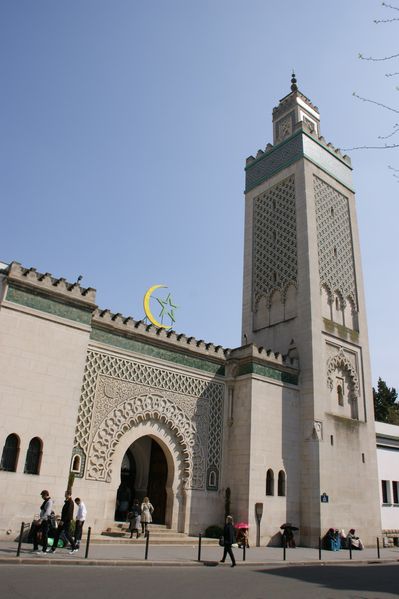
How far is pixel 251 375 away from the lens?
1505 cm

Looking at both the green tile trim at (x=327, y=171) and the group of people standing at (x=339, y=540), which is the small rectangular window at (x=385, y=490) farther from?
the green tile trim at (x=327, y=171)

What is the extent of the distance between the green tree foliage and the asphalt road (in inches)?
1024

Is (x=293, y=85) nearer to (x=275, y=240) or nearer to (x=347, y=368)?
(x=275, y=240)

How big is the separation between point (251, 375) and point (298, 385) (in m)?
2.30

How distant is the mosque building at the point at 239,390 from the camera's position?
10719 mm

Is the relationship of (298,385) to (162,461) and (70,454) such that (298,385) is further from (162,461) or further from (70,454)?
(70,454)

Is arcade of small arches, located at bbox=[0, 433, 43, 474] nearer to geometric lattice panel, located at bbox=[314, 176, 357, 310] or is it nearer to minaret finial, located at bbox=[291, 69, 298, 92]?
geometric lattice panel, located at bbox=[314, 176, 357, 310]

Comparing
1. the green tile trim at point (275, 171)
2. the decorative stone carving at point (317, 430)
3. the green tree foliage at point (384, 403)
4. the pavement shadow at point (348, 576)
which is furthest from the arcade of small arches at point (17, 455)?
the green tree foliage at point (384, 403)

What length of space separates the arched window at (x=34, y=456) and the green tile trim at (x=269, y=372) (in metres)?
6.94

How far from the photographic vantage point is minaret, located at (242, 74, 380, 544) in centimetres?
1565

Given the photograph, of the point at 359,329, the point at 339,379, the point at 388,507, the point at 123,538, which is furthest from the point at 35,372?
the point at 388,507

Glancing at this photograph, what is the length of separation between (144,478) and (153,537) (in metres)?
2.24

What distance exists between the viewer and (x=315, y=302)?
17.2 meters

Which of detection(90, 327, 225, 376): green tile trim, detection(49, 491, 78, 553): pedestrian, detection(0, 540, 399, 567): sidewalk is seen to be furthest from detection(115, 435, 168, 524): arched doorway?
detection(49, 491, 78, 553): pedestrian
